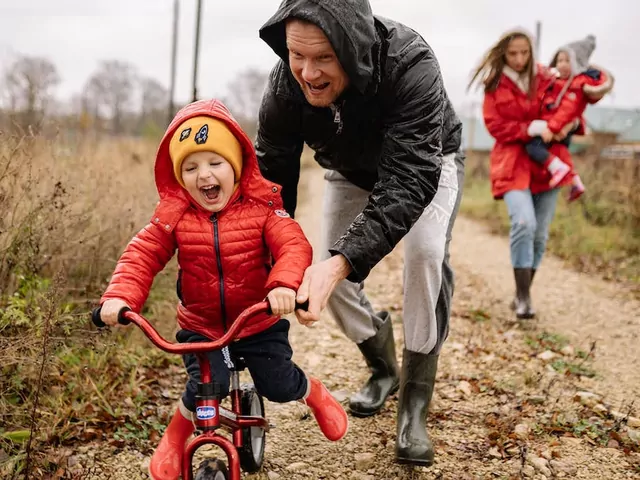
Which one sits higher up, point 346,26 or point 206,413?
point 346,26

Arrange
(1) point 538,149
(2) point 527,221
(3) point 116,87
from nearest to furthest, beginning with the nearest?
(2) point 527,221 < (1) point 538,149 < (3) point 116,87

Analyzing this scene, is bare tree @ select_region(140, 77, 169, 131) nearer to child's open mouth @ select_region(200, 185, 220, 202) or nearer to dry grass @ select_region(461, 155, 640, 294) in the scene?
dry grass @ select_region(461, 155, 640, 294)

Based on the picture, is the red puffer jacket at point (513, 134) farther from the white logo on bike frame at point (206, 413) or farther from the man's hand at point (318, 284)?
the white logo on bike frame at point (206, 413)

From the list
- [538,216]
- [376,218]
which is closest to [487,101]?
[538,216]

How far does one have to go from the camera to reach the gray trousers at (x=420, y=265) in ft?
9.30

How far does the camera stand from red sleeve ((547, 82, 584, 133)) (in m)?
5.27

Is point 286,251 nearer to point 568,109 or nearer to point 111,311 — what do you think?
point 111,311

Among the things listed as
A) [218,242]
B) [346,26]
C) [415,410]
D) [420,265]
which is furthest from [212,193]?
[415,410]

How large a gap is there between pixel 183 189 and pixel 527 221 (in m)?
3.41

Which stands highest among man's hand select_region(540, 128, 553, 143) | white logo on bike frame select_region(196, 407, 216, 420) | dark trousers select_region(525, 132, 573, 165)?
man's hand select_region(540, 128, 553, 143)

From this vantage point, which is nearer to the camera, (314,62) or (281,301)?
(281,301)

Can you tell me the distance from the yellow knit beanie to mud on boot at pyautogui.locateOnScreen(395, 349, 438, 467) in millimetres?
1308

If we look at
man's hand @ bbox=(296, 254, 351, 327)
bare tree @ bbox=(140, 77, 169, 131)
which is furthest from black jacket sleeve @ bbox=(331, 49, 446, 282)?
bare tree @ bbox=(140, 77, 169, 131)

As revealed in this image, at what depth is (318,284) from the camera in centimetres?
227
